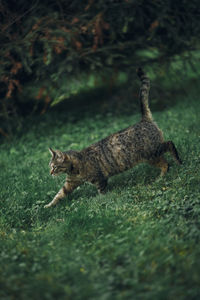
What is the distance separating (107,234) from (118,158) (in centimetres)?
168

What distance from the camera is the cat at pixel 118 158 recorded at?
5309 mm

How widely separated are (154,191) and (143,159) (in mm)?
747

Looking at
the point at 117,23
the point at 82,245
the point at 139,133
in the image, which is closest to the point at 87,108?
the point at 117,23

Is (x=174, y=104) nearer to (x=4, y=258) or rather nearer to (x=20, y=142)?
(x=20, y=142)

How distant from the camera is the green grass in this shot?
9.52ft

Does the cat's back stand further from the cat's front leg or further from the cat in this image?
the cat's front leg

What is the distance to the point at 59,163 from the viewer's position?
17.4 feet

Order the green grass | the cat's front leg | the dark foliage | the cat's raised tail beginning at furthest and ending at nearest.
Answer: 1. the dark foliage
2. the cat's raised tail
3. the cat's front leg
4. the green grass

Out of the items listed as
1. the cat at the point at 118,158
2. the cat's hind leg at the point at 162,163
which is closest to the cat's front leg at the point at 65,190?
the cat at the point at 118,158

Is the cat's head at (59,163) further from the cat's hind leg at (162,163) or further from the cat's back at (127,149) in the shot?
the cat's hind leg at (162,163)

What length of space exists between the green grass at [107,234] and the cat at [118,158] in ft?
0.65

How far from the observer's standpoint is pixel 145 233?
368cm

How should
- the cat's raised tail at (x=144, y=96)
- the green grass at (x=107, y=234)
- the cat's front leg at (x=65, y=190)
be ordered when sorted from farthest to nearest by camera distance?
the cat's raised tail at (x=144, y=96) < the cat's front leg at (x=65, y=190) < the green grass at (x=107, y=234)

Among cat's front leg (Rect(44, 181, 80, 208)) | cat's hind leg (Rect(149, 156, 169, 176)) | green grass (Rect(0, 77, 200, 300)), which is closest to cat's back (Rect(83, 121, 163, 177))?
cat's hind leg (Rect(149, 156, 169, 176))
